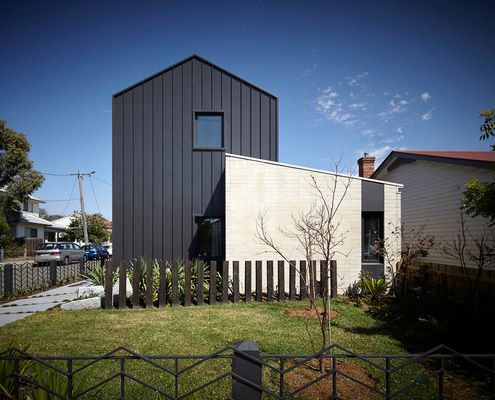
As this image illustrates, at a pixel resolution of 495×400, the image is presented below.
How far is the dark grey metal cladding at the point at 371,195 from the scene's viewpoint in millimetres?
9047

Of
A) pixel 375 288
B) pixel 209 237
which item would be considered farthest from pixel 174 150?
pixel 375 288

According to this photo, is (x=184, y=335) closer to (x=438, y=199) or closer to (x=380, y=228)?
(x=380, y=228)

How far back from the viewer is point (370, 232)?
9.16 meters

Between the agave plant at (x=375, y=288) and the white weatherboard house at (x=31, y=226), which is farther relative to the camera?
the white weatherboard house at (x=31, y=226)

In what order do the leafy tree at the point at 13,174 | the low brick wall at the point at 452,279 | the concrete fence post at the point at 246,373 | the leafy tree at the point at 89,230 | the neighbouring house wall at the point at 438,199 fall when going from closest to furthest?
the concrete fence post at the point at 246,373, the low brick wall at the point at 452,279, the neighbouring house wall at the point at 438,199, the leafy tree at the point at 13,174, the leafy tree at the point at 89,230

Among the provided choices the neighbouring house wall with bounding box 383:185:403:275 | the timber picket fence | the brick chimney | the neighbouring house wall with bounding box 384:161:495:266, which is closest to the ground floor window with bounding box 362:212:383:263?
the neighbouring house wall with bounding box 383:185:403:275

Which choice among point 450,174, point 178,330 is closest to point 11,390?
point 178,330

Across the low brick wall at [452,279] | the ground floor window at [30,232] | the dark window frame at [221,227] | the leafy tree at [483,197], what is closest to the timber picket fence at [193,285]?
the dark window frame at [221,227]

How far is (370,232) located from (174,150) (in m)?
7.11

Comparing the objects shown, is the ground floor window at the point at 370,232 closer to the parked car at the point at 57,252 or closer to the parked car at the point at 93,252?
the parked car at the point at 57,252

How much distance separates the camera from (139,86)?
10.5m

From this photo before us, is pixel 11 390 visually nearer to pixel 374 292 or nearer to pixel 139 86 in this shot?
pixel 374 292

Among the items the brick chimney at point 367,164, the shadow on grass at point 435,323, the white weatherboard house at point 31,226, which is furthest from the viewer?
the white weatherboard house at point 31,226

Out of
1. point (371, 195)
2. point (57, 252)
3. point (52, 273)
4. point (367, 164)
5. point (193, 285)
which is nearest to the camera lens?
point (193, 285)
